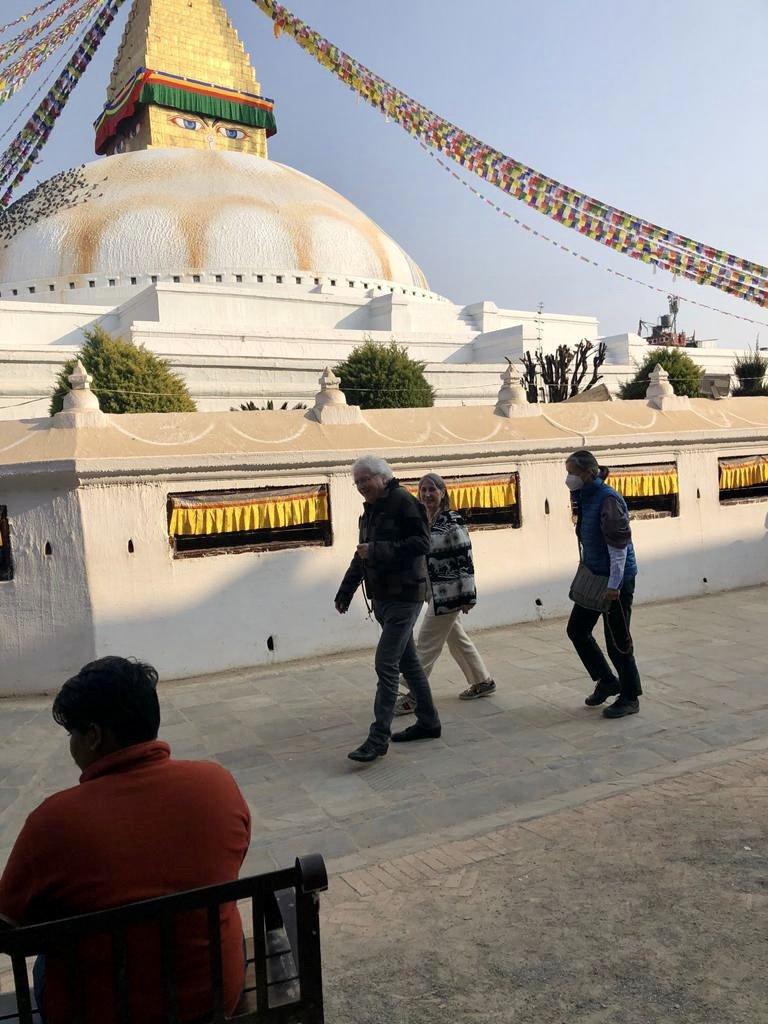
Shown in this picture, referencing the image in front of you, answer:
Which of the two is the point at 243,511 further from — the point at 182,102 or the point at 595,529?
the point at 182,102

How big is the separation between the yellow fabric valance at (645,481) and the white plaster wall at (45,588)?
17.9 ft

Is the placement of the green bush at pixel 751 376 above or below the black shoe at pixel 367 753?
above

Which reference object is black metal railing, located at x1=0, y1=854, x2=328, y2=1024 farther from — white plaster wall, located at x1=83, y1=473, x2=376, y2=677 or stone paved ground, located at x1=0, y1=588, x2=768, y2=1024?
white plaster wall, located at x1=83, y1=473, x2=376, y2=677

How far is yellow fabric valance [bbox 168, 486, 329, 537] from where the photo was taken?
6.84 metres

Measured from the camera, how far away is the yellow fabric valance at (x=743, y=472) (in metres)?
9.62

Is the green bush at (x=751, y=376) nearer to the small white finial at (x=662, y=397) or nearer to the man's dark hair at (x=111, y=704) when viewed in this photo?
the small white finial at (x=662, y=397)

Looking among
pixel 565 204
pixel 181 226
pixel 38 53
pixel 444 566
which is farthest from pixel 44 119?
pixel 444 566

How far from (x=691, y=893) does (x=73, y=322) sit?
23.8 metres

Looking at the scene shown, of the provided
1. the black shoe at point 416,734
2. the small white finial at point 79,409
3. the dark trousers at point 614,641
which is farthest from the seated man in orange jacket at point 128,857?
the small white finial at point 79,409

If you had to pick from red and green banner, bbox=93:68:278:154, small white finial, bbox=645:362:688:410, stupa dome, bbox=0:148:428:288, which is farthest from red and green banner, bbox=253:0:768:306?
red and green banner, bbox=93:68:278:154

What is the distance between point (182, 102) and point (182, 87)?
2.33 ft

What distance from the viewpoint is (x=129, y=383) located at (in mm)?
14656

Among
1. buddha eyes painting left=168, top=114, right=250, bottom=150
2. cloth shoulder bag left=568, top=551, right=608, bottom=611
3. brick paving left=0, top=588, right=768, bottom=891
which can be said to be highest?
buddha eyes painting left=168, top=114, right=250, bottom=150

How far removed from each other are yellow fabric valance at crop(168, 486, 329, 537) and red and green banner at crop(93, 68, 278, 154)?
34.6m
